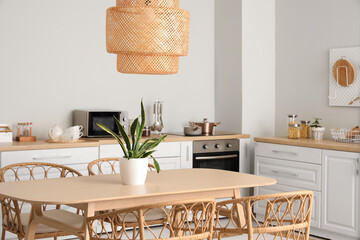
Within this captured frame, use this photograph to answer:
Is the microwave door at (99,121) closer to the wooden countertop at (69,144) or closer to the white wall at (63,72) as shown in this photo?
the wooden countertop at (69,144)

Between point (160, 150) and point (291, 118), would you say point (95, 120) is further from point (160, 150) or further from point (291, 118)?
point (291, 118)

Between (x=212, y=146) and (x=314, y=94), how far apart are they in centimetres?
121

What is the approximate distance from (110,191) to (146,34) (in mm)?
925

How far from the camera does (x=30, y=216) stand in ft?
12.0

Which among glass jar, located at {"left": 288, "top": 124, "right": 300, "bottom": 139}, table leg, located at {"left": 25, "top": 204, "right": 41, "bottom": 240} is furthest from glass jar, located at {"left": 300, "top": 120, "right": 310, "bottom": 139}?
table leg, located at {"left": 25, "top": 204, "right": 41, "bottom": 240}

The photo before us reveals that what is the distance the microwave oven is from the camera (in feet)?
18.2

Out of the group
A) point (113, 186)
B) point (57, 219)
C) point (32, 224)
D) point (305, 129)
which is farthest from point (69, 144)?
point (305, 129)

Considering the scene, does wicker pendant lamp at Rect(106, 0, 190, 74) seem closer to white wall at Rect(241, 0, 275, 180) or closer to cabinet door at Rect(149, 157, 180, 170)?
cabinet door at Rect(149, 157, 180, 170)

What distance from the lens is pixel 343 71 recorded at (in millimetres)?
5805

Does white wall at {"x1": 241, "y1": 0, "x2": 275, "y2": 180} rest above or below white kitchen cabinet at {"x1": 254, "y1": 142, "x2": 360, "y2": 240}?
above

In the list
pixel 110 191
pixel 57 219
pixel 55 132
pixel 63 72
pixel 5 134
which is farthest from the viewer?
pixel 63 72

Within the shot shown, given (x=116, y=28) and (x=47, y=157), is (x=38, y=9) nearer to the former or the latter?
(x=47, y=157)

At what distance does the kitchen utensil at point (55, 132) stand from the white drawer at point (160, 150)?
403 mm

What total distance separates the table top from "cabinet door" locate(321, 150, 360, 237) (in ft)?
4.81
